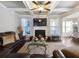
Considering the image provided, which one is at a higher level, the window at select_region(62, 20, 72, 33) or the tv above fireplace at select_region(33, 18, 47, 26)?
the tv above fireplace at select_region(33, 18, 47, 26)

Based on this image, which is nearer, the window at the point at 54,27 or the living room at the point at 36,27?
the living room at the point at 36,27

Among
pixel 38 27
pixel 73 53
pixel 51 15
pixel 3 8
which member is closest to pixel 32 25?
pixel 38 27

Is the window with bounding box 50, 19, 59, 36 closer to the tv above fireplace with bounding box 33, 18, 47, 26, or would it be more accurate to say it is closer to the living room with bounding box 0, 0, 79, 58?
the living room with bounding box 0, 0, 79, 58

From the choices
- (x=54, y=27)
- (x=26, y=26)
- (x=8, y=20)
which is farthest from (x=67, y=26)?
(x=8, y=20)

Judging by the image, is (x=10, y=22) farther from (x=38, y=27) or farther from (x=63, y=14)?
(x=63, y=14)

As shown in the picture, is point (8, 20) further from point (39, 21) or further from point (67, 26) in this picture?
point (67, 26)

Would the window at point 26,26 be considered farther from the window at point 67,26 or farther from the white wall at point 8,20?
the window at point 67,26

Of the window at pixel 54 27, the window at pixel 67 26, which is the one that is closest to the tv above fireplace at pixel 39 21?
the window at pixel 54 27

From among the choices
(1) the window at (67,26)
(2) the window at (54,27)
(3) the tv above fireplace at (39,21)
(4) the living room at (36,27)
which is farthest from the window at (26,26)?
(1) the window at (67,26)

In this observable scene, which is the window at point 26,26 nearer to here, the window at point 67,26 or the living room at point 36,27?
the living room at point 36,27

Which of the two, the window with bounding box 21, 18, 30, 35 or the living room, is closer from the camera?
the living room

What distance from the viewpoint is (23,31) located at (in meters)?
2.44

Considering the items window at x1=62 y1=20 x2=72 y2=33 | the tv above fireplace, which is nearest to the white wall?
the tv above fireplace

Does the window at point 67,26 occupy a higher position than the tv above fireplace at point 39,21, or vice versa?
the tv above fireplace at point 39,21
